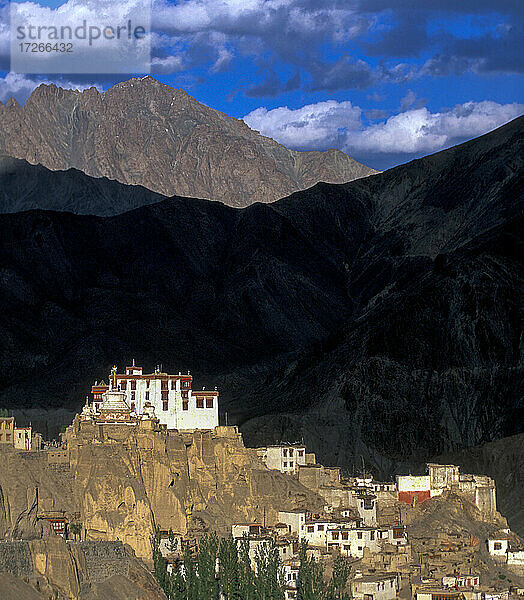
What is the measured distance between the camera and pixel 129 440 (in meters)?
79.5

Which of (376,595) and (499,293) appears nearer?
(376,595)

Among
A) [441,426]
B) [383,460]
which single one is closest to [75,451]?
[383,460]

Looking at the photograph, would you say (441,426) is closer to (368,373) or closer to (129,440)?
(368,373)

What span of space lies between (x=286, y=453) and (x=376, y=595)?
18.9 metres

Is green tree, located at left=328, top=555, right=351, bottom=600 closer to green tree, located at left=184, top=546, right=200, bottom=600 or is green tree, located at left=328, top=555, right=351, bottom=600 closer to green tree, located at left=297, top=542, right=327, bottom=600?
green tree, located at left=297, top=542, right=327, bottom=600

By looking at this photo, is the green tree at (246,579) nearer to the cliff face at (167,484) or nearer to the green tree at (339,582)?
the green tree at (339,582)

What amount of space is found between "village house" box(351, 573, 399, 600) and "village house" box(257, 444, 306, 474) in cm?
1561

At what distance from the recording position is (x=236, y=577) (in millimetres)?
70062

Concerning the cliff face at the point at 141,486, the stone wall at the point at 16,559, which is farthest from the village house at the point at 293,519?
the stone wall at the point at 16,559

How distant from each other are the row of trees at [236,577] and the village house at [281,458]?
15886 mm

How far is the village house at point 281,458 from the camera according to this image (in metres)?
89.9

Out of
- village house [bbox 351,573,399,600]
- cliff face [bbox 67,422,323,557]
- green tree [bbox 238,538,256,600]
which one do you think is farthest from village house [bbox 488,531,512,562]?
green tree [bbox 238,538,256,600]

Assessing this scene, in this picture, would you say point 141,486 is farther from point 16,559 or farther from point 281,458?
point 16,559

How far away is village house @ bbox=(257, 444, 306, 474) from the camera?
89.9 meters
